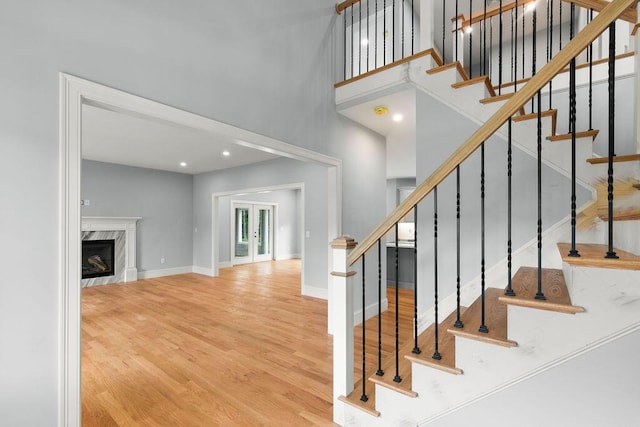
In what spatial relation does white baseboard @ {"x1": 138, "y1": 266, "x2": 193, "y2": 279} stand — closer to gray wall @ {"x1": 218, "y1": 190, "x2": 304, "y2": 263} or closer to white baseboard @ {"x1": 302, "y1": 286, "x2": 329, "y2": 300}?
gray wall @ {"x1": 218, "y1": 190, "x2": 304, "y2": 263}

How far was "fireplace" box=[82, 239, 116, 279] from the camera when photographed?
20.5 ft

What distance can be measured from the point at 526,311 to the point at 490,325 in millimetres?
310

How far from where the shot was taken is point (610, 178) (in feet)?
3.81

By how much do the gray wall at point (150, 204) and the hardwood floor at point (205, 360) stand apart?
1946 mm

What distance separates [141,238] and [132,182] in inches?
51.1

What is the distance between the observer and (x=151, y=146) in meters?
5.04

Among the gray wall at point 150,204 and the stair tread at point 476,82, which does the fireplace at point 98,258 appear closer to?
the gray wall at point 150,204

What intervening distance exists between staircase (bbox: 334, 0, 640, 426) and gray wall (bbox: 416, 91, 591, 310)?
113 millimetres

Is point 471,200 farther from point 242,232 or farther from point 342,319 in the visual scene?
point 242,232

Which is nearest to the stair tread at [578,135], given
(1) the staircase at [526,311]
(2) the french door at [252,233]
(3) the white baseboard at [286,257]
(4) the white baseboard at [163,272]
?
(1) the staircase at [526,311]

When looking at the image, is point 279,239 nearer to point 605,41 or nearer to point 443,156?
point 443,156

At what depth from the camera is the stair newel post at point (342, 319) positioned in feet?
6.23

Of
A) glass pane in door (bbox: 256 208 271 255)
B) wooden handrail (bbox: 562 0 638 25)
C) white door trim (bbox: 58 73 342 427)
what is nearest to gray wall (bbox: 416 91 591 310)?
wooden handrail (bbox: 562 0 638 25)

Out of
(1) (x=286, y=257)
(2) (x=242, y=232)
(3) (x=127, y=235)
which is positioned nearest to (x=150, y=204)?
(3) (x=127, y=235)
